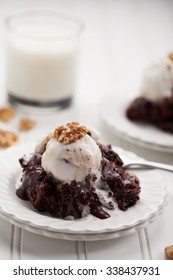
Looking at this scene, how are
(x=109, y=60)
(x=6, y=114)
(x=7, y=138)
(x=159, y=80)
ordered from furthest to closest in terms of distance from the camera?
(x=109, y=60) → (x=6, y=114) → (x=159, y=80) → (x=7, y=138)

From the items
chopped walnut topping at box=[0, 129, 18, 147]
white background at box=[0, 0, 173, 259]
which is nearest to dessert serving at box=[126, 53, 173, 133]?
white background at box=[0, 0, 173, 259]

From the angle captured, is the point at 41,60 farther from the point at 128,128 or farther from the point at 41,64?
the point at 128,128

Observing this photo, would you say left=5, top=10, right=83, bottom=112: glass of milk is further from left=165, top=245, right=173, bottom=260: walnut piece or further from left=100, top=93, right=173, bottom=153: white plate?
Result: left=165, top=245, right=173, bottom=260: walnut piece

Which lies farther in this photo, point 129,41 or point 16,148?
point 129,41

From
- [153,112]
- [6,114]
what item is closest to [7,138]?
[6,114]
